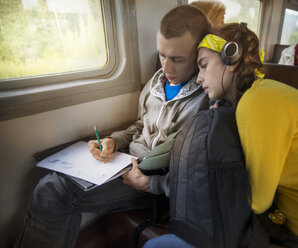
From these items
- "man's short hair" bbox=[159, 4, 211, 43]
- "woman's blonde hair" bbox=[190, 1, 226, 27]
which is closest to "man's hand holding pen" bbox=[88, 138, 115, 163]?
"man's short hair" bbox=[159, 4, 211, 43]

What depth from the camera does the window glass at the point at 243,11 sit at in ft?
7.08

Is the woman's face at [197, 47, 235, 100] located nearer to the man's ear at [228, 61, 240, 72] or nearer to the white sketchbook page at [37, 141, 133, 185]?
the man's ear at [228, 61, 240, 72]

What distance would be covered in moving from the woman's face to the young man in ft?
0.48

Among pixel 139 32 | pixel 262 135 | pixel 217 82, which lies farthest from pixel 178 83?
pixel 262 135

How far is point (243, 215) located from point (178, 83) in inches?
29.9

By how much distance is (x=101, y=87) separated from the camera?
1.25 metres

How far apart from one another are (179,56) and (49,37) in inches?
28.4

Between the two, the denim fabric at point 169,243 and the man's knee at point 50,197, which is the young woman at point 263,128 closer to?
the denim fabric at point 169,243

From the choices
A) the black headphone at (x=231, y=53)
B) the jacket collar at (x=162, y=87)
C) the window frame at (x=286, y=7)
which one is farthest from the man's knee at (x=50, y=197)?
the window frame at (x=286, y=7)

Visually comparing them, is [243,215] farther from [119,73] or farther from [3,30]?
[3,30]

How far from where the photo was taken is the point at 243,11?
2428 millimetres

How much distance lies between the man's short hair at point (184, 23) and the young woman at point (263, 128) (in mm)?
181

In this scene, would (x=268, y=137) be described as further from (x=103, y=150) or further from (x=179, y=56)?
(x=103, y=150)

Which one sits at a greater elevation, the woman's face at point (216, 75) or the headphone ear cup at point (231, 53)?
the headphone ear cup at point (231, 53)
